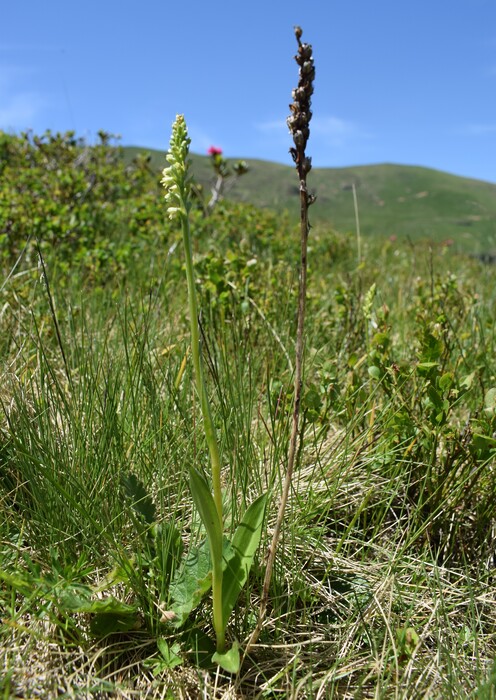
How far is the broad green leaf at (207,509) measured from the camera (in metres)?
1.19

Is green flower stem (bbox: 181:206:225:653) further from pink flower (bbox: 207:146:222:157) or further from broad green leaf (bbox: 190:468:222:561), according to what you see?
pink flower (bbox: 207:146:222:157)

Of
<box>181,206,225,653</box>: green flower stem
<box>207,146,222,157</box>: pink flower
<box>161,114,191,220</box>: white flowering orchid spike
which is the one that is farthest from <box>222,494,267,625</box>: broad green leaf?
<box>207,146,222,157</box>: pink flower

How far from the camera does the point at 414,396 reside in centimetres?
209

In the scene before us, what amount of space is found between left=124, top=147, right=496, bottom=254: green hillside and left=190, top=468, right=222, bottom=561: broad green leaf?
20.7 m

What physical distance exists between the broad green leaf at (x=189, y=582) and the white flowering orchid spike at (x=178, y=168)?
78 centimetres

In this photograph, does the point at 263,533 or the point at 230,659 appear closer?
the point at 230,659

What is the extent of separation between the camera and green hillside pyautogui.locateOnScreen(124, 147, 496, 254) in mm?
25297

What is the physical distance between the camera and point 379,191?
3203cm

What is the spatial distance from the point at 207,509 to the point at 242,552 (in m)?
0.24

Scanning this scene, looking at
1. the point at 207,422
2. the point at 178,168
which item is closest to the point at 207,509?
the point at 207,422

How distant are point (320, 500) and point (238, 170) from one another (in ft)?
14.6

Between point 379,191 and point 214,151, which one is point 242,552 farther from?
point 379,191

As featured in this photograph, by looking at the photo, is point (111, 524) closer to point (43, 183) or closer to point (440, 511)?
point (440, 511)

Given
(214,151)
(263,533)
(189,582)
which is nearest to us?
(189,582)
